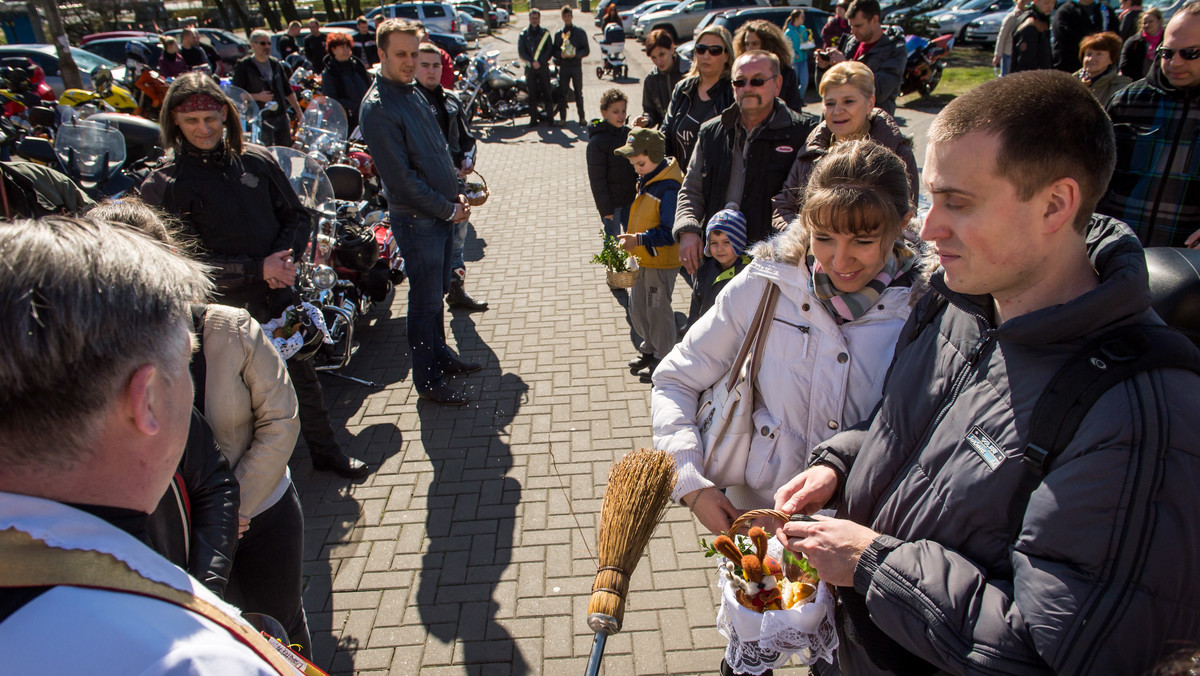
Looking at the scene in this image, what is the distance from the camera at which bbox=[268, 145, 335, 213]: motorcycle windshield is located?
504 cm

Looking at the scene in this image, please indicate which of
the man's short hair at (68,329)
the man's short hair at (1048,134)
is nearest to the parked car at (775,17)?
the man's short hair at (1048,134)

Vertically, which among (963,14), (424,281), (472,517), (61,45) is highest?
(963,14)

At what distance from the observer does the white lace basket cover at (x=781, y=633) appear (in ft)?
5.62

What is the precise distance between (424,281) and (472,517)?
1.65m

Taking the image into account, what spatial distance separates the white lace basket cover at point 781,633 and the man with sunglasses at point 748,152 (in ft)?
7.80

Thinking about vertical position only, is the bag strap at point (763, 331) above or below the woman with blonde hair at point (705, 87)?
below

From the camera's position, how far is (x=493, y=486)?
157 inches

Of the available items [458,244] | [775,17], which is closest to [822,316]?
[458,244]

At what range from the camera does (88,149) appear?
5.34 m

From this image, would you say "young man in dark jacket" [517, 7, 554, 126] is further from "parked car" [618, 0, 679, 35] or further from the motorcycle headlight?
"parked car" [618, 0, 679, 35]

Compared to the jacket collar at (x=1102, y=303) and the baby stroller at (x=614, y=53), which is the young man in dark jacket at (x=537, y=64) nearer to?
the baby stroller at (x=614, y=53)

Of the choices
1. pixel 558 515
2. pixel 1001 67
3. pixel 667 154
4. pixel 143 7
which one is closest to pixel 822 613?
pixel 558 515

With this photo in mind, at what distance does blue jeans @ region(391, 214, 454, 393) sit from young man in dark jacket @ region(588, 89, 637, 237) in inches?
61.3

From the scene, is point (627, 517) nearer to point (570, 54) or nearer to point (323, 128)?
point (323, 128)
